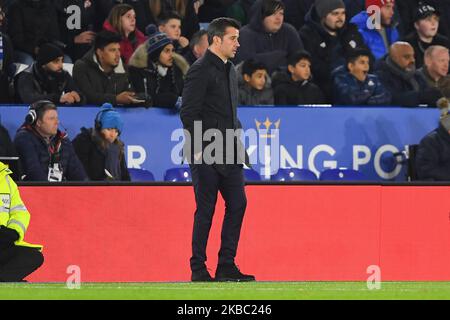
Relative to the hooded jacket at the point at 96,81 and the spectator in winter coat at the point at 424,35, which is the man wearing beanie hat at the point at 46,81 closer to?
the hooded jacket at the point at 96,81

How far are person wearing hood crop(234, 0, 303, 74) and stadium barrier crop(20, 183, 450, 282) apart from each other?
292 centimetres

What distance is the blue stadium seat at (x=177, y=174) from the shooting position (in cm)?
1518

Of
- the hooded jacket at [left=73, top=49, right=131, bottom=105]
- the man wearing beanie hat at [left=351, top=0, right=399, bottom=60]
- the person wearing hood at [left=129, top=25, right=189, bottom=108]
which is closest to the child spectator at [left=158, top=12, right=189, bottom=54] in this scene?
the person wearing hood at [left=129, top=25, right=189, bottom=108]

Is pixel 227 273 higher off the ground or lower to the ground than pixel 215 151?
lower

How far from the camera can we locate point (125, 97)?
50.3 ft

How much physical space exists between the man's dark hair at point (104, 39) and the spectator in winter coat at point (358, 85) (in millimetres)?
2701

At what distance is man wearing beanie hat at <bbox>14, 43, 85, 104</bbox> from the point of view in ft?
49.8

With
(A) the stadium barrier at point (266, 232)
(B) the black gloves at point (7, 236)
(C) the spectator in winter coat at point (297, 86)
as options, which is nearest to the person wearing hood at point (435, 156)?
(A) the stadium barrier at point (266, 232)

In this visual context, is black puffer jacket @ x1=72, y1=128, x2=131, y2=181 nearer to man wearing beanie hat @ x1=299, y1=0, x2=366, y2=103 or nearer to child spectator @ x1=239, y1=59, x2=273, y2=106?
child spectator @ x1=239, y1=59, x2=273, y2=106

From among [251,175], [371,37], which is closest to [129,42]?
[251,175]

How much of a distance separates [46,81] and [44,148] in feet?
3.96

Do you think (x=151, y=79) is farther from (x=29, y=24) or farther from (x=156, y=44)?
(x=29, y=24)

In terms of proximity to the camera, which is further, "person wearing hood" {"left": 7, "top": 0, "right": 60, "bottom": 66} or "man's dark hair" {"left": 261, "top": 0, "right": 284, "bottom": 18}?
"man's dark hair" {"left": 261, "top": 0, "right": 284, "bottom": 18}
